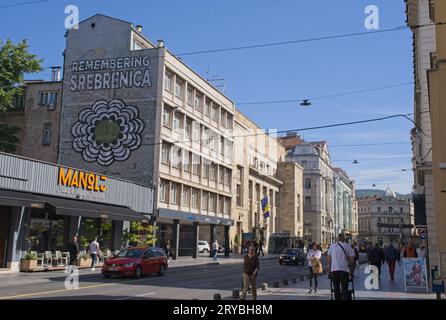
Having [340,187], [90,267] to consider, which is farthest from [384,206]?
[90,267]

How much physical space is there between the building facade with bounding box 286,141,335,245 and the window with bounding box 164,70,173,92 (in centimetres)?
6052

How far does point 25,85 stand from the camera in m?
44.8

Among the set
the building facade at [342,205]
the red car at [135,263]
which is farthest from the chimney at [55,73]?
the building facade at [342,205]

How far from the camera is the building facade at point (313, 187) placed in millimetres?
102438

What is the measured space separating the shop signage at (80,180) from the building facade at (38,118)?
1196 centimetres

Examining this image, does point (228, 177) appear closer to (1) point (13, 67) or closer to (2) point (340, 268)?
(1) point (13, 67)

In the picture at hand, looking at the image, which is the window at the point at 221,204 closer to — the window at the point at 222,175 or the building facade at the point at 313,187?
the window at the point at 222,175

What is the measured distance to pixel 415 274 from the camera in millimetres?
19125

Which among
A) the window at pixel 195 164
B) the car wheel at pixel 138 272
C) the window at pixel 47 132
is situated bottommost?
the car wheel at pixel 138 272

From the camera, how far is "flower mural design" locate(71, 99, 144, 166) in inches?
1753

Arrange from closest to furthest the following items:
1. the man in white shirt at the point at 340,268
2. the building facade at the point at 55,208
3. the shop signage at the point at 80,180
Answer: the man in white shirt at the point at 340,268
the building facade at the point at 55,208
the shop signage at the point at 80,180

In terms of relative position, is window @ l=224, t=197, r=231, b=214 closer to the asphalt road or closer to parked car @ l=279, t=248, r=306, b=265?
parked car @ l=279, t=248, r=306, b=265

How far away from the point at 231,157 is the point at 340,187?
79.3 m
